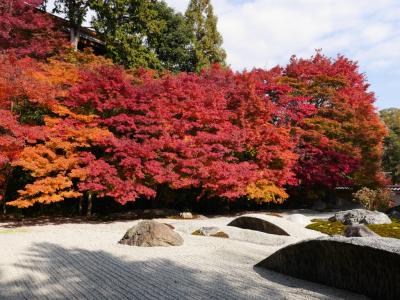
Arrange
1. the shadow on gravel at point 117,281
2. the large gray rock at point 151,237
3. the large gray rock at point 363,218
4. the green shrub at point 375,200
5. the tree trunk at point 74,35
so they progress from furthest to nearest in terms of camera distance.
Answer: the tree trunk at point 74,35
the green shrub at point 375,200
the large gray rock at point 363,218
the large gray rock at point 151,237
the shadow on gravel at point 117,281

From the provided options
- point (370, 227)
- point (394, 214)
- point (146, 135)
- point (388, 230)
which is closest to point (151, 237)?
point (146, 135)

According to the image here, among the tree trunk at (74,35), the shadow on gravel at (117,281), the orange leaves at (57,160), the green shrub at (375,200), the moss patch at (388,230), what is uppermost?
the tree trunk at (74,35)

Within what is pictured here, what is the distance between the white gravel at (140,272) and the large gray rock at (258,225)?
891 mm

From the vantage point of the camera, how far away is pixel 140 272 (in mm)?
6219

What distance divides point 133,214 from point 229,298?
37.1ft

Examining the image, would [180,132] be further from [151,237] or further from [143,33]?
[143,33]

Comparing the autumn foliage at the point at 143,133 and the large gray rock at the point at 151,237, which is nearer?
the large gray rock at the point at 151,237

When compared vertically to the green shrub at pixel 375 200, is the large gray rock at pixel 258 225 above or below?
below

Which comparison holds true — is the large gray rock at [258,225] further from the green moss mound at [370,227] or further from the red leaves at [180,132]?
the red leaves at [180,132]

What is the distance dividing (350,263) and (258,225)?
225 inches

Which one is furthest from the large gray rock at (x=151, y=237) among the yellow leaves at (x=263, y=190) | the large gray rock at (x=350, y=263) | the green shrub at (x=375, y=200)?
the green shrub at (x=375, y=200)

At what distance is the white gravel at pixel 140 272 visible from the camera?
5124 mm

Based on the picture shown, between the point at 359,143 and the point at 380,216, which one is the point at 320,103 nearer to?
the point at 359,143

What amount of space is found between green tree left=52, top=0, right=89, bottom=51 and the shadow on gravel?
1804 centimetres
